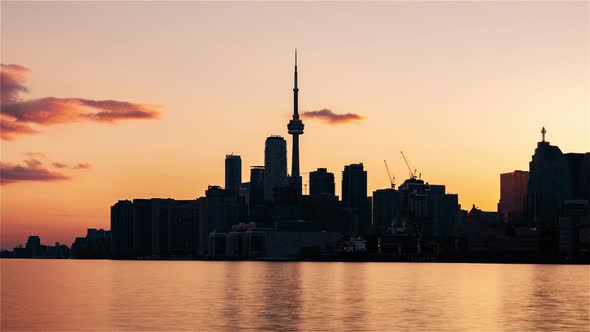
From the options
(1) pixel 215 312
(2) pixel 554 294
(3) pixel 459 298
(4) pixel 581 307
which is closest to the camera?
(1) pixel 215 312

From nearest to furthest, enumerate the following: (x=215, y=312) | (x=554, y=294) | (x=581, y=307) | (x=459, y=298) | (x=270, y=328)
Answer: (x=270, y=328)
(x=215, y=312)
(x=581, y=307)
(x=459, y=298)
(x=554, y=294)

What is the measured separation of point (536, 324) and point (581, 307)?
29.3 metres

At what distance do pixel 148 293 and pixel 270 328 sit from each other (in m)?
76.2

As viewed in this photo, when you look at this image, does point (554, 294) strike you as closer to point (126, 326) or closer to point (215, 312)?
point (215, 312)

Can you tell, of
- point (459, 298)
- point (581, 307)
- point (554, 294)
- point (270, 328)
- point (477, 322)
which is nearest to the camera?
point (270, 328)

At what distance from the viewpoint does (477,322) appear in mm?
116375

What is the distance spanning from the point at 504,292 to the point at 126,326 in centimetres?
9638

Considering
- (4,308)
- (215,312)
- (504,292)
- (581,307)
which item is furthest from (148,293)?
(581,307)

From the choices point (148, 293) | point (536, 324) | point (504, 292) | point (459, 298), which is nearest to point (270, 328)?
point (536, 324)

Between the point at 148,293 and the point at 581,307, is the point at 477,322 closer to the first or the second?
the point at 581,307

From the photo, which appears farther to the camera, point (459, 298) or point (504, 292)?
point (504, 292)

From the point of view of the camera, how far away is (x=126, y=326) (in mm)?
108688

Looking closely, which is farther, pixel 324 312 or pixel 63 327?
pixel 324 312

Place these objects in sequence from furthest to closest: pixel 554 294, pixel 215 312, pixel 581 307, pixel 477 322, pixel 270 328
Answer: pixel 554 294
pixel 581 307
pixel 215 312
pixel 477 322
pixel 270 328
